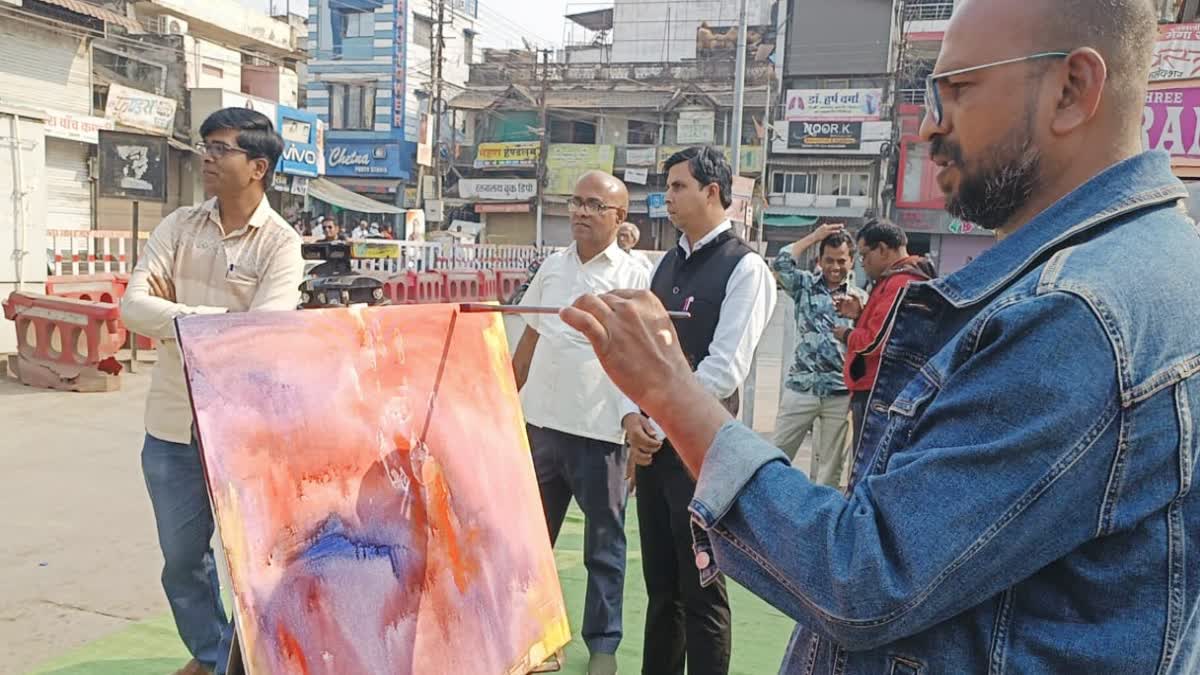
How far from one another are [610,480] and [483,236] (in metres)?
31.9

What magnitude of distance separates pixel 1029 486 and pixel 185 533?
2.61 m

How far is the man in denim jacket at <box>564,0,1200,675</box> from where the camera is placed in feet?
2.86

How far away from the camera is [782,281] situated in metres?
5.54

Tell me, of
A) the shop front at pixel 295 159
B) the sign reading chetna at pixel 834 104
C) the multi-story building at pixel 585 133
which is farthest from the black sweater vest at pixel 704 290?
the sign reading chetna at pixel 834 104

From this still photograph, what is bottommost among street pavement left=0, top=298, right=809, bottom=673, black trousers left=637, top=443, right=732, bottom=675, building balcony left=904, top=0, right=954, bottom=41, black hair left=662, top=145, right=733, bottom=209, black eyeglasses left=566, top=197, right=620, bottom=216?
street pavement left=0, top=298, right=809, bottom=673

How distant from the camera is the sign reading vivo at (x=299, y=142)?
76.5 feet

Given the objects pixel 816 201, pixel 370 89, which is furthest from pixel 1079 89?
pixel 370 89

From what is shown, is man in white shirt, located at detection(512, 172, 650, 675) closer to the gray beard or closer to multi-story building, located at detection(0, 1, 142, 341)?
the gray beard

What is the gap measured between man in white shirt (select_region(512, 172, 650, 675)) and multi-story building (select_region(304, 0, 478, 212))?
32130 mm

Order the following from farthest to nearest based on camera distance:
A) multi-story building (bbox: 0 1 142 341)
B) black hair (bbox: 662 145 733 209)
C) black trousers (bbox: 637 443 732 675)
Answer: multi-story building (bbox: 0 1 142 341)
black hair (bbox: 662 145 733 209)
black trousers (bbox: 637 443 732 675)

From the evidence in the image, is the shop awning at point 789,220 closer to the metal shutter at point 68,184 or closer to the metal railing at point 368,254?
the metal railing at point 368,254

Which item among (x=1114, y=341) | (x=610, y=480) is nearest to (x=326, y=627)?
(x=1114, y=341)

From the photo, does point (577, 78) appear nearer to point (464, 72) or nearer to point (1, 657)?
point (464, 72)

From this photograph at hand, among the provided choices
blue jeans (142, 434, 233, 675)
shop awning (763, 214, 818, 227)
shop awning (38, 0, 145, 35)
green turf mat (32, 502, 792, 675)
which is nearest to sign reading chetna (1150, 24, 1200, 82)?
green turf mat (32, 502, 792, 675)
